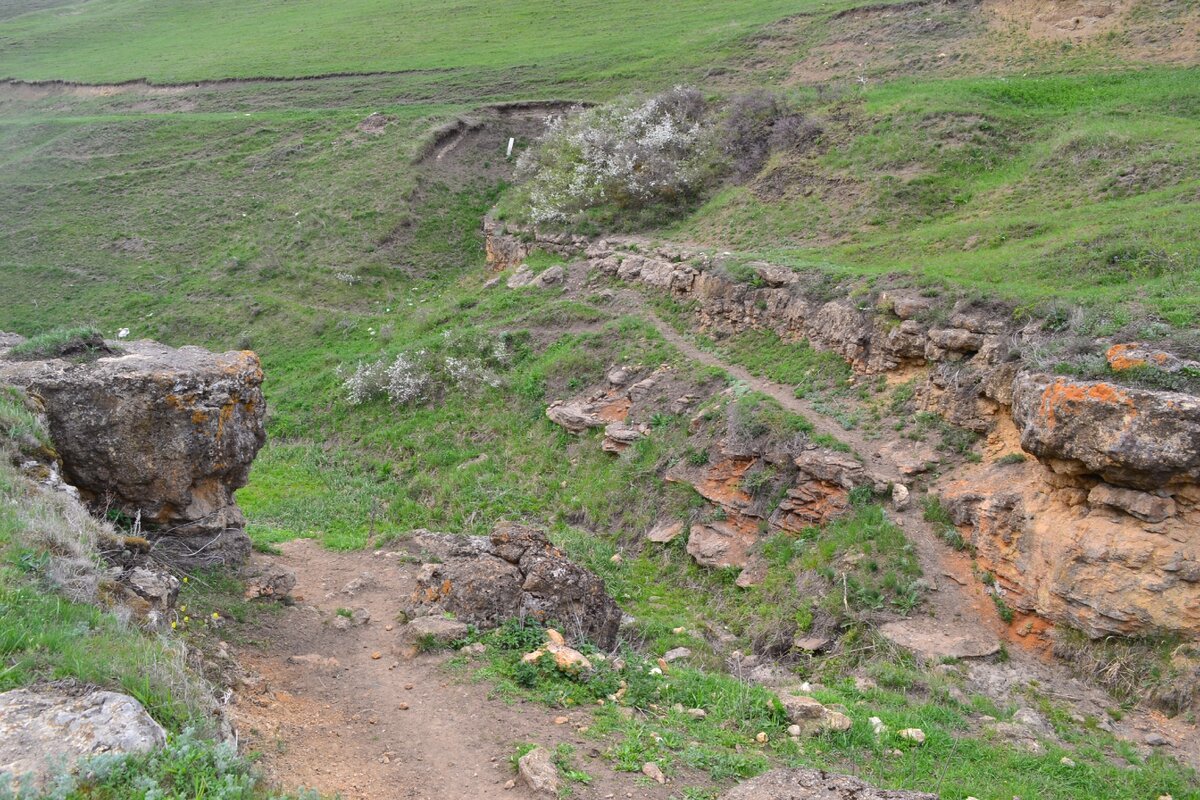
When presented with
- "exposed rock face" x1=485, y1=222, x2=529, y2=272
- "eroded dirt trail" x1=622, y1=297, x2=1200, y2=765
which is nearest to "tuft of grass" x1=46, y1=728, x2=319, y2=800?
"eroded dirt trail" x1=622, y1=297, x2=1200, y2=765

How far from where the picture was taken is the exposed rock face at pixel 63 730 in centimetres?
362

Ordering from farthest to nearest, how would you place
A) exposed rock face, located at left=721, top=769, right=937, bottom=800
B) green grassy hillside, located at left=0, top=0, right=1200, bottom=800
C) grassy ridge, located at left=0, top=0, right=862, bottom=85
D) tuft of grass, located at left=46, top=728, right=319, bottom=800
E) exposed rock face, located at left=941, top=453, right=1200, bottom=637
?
grassy ridge, located at left=0, top=0, right=862, bottom=85, green grassy hillside, located at left=0, top=0, right=1200, bottom=800, exposed rock face, located at left=941, top=453, right=1200, bottom=637, exposed rock face, located at left=721, top=769, right=937, bottom=800, tuft of grass, located at left=46, top=728, right=319, bottom=800

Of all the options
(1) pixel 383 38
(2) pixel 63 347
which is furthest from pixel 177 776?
(1) pixel 383 38

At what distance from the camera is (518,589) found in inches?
335

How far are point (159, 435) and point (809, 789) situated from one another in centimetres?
715

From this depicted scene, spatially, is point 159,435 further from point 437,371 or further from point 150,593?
point 437,371

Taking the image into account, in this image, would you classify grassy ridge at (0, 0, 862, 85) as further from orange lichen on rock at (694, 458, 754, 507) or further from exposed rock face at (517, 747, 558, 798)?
exposed rock face at (517, 747, 558, 798)

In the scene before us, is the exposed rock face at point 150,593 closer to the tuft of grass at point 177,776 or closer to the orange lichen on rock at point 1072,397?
the tuft of grass at point 177,776

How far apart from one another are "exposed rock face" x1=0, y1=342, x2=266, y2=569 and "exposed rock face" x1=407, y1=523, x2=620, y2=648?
2.57 metres

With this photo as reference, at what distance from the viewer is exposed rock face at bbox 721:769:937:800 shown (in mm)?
5094

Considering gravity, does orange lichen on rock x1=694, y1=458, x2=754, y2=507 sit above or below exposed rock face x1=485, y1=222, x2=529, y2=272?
below

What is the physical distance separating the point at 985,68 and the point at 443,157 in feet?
64.5

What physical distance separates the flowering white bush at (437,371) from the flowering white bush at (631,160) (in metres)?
5.99

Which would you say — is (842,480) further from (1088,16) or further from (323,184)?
(323,184)
